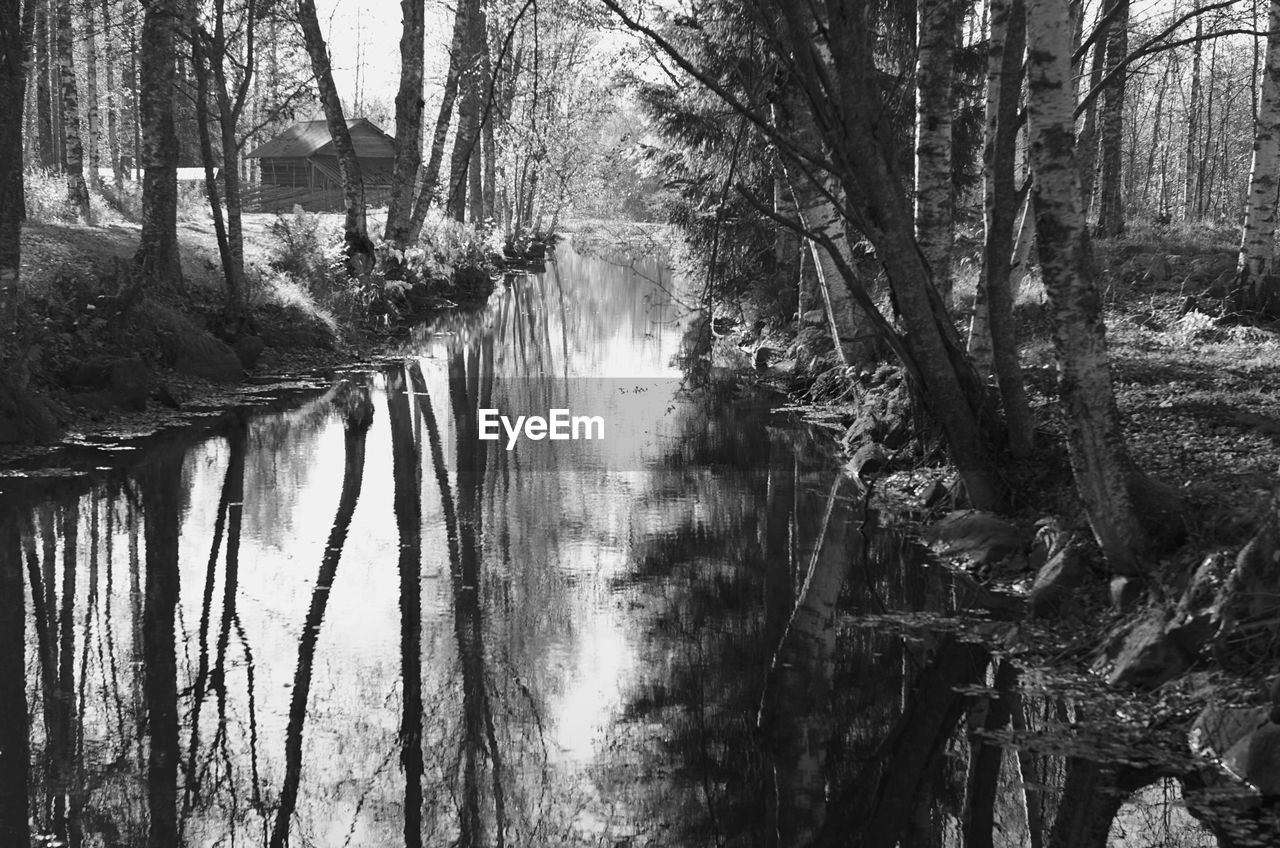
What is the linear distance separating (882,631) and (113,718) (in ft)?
14.8

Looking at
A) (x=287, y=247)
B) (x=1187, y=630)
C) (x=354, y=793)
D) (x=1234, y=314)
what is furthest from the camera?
(x=287, y=247)

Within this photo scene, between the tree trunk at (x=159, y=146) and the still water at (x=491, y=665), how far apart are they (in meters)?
5.81

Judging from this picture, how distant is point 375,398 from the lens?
57.4 ft

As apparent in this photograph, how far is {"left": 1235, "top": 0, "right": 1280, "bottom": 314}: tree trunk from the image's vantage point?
14164 millimetres

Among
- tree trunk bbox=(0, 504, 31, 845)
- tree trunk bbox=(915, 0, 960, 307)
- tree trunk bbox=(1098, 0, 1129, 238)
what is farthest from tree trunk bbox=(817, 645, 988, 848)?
tree trunk bbox=(1098, 0, 1129, 238)

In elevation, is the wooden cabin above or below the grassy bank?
above

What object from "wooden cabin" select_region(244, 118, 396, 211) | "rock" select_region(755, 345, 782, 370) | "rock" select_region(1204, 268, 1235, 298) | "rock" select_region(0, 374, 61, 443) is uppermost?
"wooden cabin" select_region(244, 118, 396, 211)

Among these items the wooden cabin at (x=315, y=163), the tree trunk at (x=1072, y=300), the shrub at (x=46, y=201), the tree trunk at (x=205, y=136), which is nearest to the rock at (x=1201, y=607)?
the tree trunk at (x=1072, y=300)

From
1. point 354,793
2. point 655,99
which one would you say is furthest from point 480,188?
point 354,793

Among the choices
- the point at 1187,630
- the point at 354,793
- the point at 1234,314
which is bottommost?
the point at 354,793

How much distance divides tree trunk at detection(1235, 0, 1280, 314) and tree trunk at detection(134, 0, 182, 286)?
1424cm

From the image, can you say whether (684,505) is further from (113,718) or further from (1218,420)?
(113,718)

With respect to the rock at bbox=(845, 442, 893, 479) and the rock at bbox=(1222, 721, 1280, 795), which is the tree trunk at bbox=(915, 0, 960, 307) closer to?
the rock at bbox=(845, 442, 893, 479)

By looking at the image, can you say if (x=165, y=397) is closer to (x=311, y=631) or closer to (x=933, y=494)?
(x=311, y=631)
